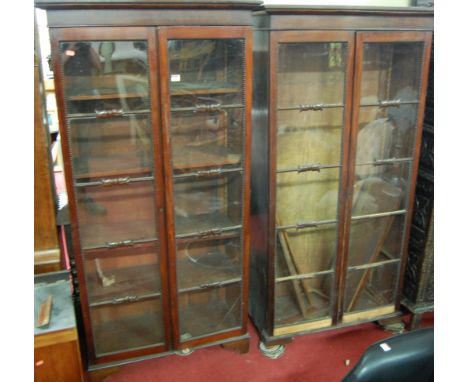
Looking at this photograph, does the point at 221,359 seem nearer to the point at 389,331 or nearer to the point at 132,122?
the point at 389,331

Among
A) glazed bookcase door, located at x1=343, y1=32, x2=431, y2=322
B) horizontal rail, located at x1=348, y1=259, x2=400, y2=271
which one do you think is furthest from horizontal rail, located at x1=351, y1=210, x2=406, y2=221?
horizontal rail, located at x1=348, y1=259, x2=400, y2=271

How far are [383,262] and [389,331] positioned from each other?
15.6 inches

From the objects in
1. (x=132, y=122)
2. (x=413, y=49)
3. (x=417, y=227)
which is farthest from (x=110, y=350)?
(x=413, y=49)

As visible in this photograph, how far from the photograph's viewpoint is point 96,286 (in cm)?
187

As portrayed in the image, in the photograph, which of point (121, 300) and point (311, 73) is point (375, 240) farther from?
point (121, 300)

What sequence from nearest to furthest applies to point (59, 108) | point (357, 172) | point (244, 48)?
point (59, 108) < point (244, 48) < point (357, 172)

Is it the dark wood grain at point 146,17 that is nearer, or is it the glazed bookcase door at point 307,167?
the dark wood grain at point 146,17

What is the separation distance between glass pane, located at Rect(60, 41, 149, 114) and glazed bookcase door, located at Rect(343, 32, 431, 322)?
0.89 metres

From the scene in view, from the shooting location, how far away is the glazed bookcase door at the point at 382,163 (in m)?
1.92

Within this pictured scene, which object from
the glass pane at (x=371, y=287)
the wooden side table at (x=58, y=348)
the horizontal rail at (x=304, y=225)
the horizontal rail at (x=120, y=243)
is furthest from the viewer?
the glass pane at (x=371, y=287)

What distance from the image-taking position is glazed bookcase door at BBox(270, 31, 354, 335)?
1.81m

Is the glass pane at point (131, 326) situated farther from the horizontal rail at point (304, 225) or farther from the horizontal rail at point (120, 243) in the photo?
the horizontal rail at point (304, 225)

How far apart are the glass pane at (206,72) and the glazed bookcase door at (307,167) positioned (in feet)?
0.48

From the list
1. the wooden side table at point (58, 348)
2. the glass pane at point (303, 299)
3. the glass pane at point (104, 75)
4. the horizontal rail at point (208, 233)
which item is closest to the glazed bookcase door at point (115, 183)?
the glass pane at point (104, 75)
